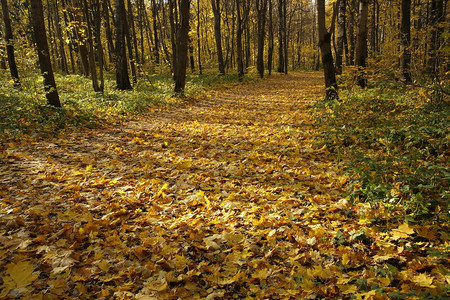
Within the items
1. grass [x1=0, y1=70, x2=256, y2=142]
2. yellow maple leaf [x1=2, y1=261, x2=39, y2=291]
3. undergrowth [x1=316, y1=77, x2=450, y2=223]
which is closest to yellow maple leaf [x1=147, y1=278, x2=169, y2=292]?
yellow maple leaf [x1=2, y1=261, x2=39, y2=291]

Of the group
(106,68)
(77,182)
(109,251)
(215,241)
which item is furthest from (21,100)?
(106,68)

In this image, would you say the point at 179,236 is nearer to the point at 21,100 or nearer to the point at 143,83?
the point at 21,100

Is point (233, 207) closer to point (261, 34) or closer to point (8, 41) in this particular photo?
point (8, 41)

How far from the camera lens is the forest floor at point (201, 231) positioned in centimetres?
228

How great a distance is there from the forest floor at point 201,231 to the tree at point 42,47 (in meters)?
3.19

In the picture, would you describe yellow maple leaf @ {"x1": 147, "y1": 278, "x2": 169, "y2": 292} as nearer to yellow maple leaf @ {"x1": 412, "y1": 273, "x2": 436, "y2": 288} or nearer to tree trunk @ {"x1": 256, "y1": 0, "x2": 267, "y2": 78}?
yellow maple leaf @ {"x1": 412, "y1": 273, "x2": 436, "y2": 288}

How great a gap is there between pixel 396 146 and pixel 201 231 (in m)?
4.05

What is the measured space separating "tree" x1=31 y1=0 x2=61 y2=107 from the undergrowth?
27.3 feet

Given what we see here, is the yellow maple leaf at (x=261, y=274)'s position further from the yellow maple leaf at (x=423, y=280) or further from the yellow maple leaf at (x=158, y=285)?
the yellow maple leaf at (x=423, y=280)

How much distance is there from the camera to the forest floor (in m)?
2.28

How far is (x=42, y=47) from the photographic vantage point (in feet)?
26.6

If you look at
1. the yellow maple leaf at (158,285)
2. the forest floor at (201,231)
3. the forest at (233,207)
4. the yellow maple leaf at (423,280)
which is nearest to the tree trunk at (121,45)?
the forest at (233,207)

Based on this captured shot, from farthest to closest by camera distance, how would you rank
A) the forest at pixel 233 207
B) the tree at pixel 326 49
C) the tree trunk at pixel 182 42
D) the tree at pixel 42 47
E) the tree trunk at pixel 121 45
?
1. the tree trunk at pixel 121 45
2. the tree trunk at pixel 182 42
3. the tree at pixel 326 49
4. the tree at pixel 42 47
5. the forest at pixel 233 207

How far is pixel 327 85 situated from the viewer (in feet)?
32.0
